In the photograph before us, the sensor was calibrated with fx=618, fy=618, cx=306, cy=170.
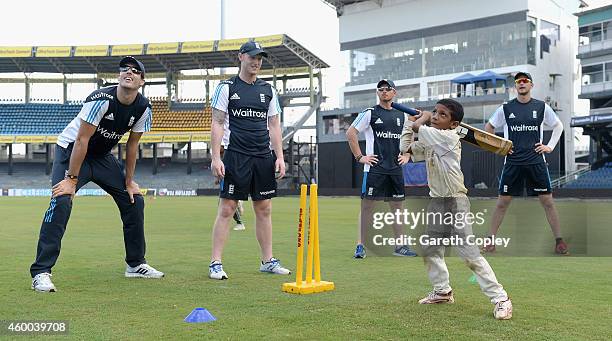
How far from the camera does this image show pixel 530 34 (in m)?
44.8

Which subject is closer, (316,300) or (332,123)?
(316,300)

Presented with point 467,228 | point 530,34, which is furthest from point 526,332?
point 530,34

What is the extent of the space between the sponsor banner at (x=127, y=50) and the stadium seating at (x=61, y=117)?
6.04 meters

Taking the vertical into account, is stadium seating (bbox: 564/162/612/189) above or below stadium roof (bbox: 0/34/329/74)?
below

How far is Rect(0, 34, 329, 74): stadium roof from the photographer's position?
5369 centimetres

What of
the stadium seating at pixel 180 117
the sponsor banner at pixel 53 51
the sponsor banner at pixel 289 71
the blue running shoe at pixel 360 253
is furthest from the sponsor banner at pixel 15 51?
the blue running shoe at pixel 360 253

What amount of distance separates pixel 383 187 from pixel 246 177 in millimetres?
2360

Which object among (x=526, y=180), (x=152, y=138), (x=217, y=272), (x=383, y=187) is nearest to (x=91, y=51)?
(x=152, y=138)

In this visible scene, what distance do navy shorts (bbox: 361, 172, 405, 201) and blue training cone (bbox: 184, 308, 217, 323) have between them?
13.4ft

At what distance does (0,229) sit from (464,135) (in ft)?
35.3

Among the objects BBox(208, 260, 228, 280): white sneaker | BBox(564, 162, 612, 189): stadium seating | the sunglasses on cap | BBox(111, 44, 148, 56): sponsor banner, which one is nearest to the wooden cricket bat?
BBox(208, 260, 228, 280): white sneaker

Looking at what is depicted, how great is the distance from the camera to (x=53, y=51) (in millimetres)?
56781

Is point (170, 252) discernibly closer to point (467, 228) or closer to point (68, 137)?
point (68, 137)

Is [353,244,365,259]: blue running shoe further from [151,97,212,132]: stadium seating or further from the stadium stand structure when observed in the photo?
[151,97,212,132]: stadium seating
